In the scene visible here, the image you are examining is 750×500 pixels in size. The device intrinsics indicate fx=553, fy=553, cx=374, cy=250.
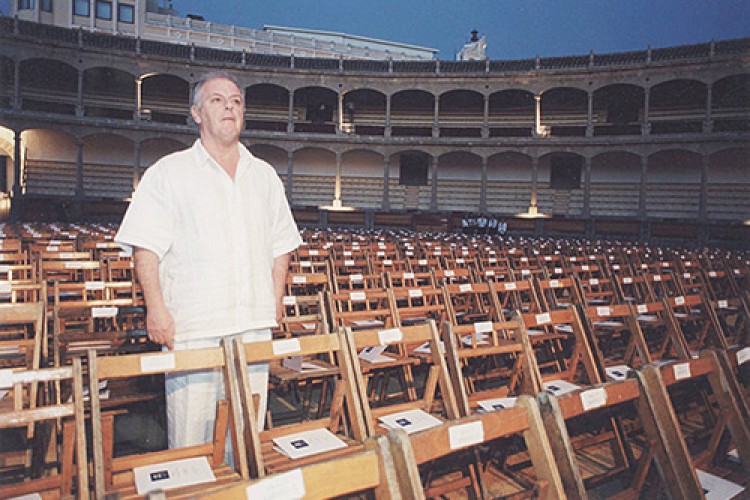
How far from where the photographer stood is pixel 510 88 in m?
28.7

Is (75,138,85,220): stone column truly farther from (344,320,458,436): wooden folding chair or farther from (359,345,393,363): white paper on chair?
(344,320,458,436): wooden folding chair

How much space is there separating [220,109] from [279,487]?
2.00 meters

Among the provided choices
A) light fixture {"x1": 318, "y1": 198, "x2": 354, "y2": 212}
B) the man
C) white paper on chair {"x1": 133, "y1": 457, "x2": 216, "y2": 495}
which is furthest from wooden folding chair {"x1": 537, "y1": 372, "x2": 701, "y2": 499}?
light fixture {"x1": 318, "y1": 198, "x2": 354, "y2": 212}

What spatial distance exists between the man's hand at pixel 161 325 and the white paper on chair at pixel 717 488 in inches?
104

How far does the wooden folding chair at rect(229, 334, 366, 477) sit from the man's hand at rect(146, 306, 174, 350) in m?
0.42

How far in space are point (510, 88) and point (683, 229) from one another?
10.8 meters

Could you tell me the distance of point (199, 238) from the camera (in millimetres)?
2789

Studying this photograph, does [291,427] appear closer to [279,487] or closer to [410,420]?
[410,420]

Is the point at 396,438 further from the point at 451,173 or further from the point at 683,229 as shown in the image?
the point at 451,173

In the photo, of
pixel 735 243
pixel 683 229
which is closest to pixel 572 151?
pixel 683 229

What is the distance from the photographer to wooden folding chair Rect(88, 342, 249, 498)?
2.21 metres

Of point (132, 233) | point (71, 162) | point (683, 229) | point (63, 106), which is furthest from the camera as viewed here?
point (71, 162)

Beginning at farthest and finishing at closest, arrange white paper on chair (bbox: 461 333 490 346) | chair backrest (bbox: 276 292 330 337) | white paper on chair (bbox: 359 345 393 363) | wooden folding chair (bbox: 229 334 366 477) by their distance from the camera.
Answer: white paper on chair (bbox: 461 333 490 346), white paper on chair (bbox: 359 345 393 363), chair backrest (bbox: 276 292 330 337), wooden folding chair (bbox: 229 334 366 477)

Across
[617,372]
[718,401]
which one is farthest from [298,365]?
[718,401]
